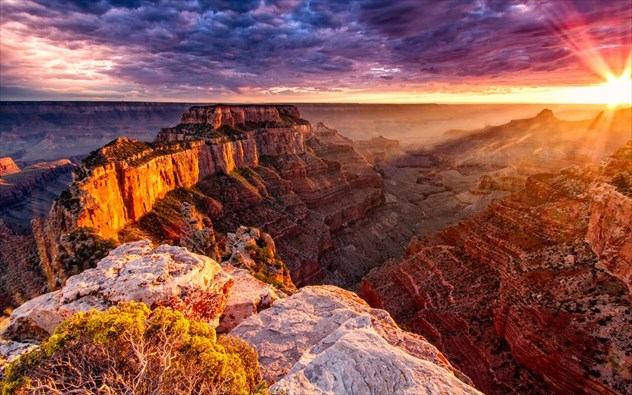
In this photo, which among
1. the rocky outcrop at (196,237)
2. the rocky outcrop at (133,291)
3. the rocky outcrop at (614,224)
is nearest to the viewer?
the rocky outcrop at (133,291)

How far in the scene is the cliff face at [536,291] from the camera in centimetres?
2659

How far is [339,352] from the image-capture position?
14062mm

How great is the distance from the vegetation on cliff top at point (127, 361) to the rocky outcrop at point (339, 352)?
7.73 feet

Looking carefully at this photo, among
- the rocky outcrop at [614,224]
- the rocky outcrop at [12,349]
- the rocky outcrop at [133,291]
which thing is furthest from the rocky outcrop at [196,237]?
the rocky outcrop at [614,224]

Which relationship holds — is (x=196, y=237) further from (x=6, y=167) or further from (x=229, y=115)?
(x=6, y=167)

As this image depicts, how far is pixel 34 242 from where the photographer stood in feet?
160

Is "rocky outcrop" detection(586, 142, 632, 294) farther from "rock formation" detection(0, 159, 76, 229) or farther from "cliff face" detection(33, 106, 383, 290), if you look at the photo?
"rock formation" detection(0, 159, 76, 229)

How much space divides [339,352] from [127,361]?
25.1ft

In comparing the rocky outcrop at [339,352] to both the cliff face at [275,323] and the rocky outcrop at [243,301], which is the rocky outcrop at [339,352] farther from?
the rocky outcrop at [243,301]

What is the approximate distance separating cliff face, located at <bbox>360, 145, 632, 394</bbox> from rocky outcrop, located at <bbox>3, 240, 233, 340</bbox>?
1022 inches

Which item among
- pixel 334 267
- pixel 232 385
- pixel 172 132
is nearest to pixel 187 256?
pixel 232 385

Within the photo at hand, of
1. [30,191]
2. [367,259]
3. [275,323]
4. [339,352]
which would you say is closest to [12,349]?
[275,323]

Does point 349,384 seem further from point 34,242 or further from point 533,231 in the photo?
point 34,242

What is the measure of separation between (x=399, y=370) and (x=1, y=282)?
163 feet
